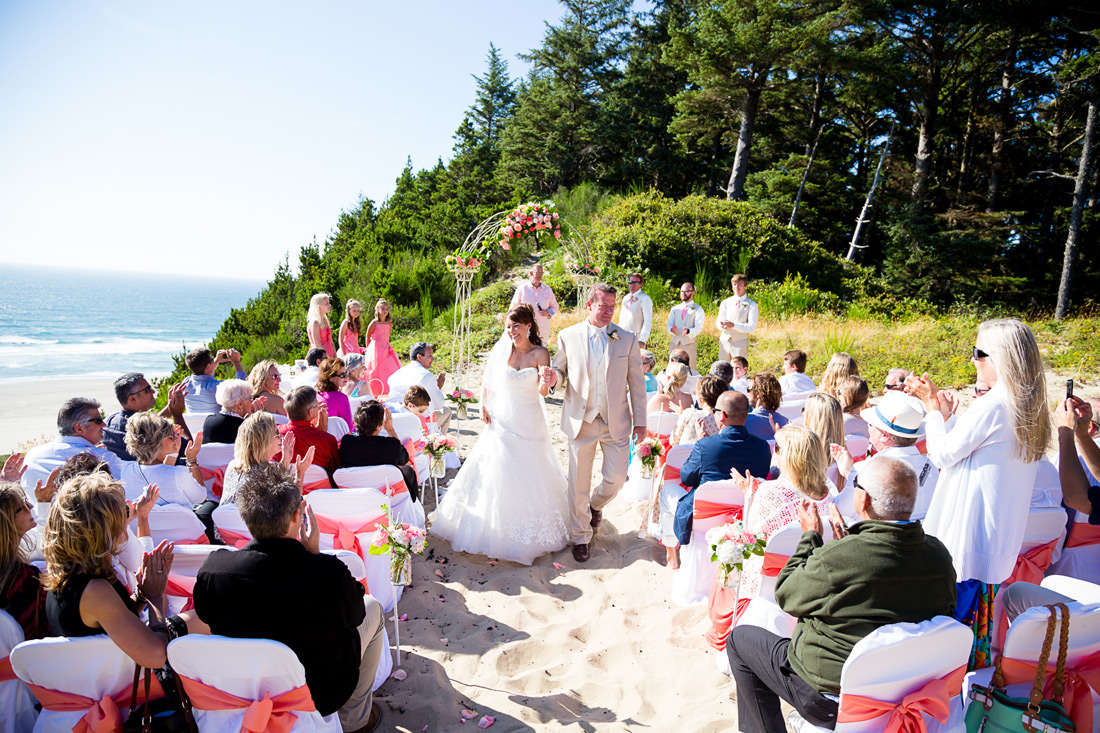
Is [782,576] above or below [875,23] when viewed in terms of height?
below

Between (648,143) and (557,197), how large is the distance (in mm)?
6116

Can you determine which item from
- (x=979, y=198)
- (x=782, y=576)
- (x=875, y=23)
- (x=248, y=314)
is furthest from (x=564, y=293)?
(x=979, y=198)

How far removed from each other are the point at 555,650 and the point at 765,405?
2349mm

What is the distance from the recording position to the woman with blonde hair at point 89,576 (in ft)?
7.29

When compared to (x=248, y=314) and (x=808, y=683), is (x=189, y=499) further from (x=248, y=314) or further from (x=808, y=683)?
(x=248, y=314)

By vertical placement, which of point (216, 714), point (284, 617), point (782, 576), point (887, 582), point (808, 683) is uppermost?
point (887, 582)

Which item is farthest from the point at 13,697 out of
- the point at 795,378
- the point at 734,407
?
the point at 795,378

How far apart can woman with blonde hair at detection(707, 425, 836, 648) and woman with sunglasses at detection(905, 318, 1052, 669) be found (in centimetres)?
58

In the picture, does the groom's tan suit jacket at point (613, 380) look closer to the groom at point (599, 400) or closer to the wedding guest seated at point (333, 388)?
the groom at point (599, 400)

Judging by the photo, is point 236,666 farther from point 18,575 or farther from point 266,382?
point 266,382

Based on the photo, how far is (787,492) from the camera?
3221 mm

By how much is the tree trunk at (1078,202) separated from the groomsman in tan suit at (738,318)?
12.6 m

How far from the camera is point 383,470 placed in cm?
391

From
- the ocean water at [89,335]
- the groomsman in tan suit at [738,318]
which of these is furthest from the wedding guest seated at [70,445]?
the ocean water at [89,335]
